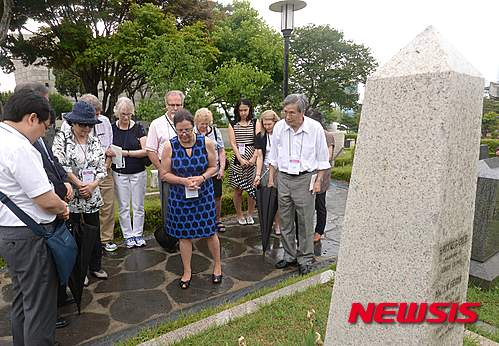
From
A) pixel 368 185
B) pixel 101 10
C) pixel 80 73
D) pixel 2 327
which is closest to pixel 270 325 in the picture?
pixel 368 185

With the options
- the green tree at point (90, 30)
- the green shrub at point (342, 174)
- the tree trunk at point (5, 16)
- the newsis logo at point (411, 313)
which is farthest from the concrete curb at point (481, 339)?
the tree trunk at point (5, 16)

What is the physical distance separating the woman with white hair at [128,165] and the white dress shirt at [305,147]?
1.71 m

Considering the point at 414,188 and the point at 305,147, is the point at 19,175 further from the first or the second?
the point at 305,147

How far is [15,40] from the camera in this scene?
56.1 ft

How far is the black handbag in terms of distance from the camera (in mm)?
2057

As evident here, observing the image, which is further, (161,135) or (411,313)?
(161,135)

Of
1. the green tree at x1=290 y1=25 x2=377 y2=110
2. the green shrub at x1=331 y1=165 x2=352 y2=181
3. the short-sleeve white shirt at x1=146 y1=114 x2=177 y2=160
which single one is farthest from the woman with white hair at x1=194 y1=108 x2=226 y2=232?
the green tree at x1=290 y1=25 x2=377 y2=110

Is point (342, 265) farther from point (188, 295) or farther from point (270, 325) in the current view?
point (188, 295)

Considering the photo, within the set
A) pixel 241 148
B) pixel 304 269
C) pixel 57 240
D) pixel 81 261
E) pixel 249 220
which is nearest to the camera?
pixel 57 240

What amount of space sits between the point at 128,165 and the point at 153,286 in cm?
150

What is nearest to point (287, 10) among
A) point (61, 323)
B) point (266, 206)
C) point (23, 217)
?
point (266, 206)

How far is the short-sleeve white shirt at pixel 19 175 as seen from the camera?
6.36 ft

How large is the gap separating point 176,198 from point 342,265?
6.77 feet

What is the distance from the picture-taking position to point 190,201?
11.1 feet
